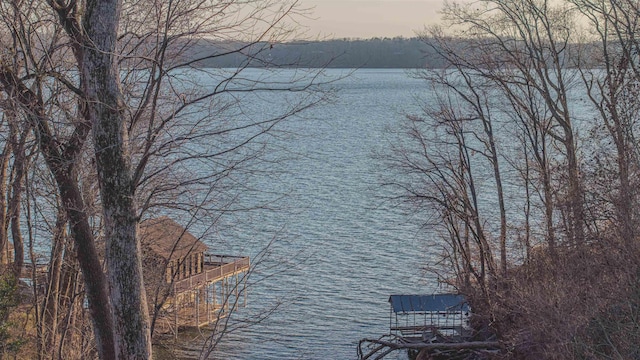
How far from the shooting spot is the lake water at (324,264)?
102 ft

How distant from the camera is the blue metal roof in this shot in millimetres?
28797

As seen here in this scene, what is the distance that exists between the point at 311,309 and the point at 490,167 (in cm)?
1938

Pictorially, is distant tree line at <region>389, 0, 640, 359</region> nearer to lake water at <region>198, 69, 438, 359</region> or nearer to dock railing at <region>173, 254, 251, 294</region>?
lake water at <region>198, 69, 438, 359</region>

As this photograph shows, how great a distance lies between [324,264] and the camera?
36750 millimetres

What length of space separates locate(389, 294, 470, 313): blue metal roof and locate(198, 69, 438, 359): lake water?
209cm

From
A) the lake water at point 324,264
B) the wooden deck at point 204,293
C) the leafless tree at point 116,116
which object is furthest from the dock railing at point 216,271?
the leafless tree at point 116,116

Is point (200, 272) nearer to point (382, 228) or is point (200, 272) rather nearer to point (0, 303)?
point (382, 228)

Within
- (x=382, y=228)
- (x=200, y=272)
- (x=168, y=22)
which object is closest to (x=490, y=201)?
(x=382, y=228)

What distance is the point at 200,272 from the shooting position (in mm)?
35781

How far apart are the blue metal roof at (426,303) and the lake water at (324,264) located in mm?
2087

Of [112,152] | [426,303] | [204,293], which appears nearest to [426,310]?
[426,303]

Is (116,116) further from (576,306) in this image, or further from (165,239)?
(165,239)

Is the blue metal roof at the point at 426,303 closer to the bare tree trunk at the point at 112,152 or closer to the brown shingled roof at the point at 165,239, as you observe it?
the brown shingled roof at the point at 165,239

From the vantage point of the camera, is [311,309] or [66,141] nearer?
[66,141]
